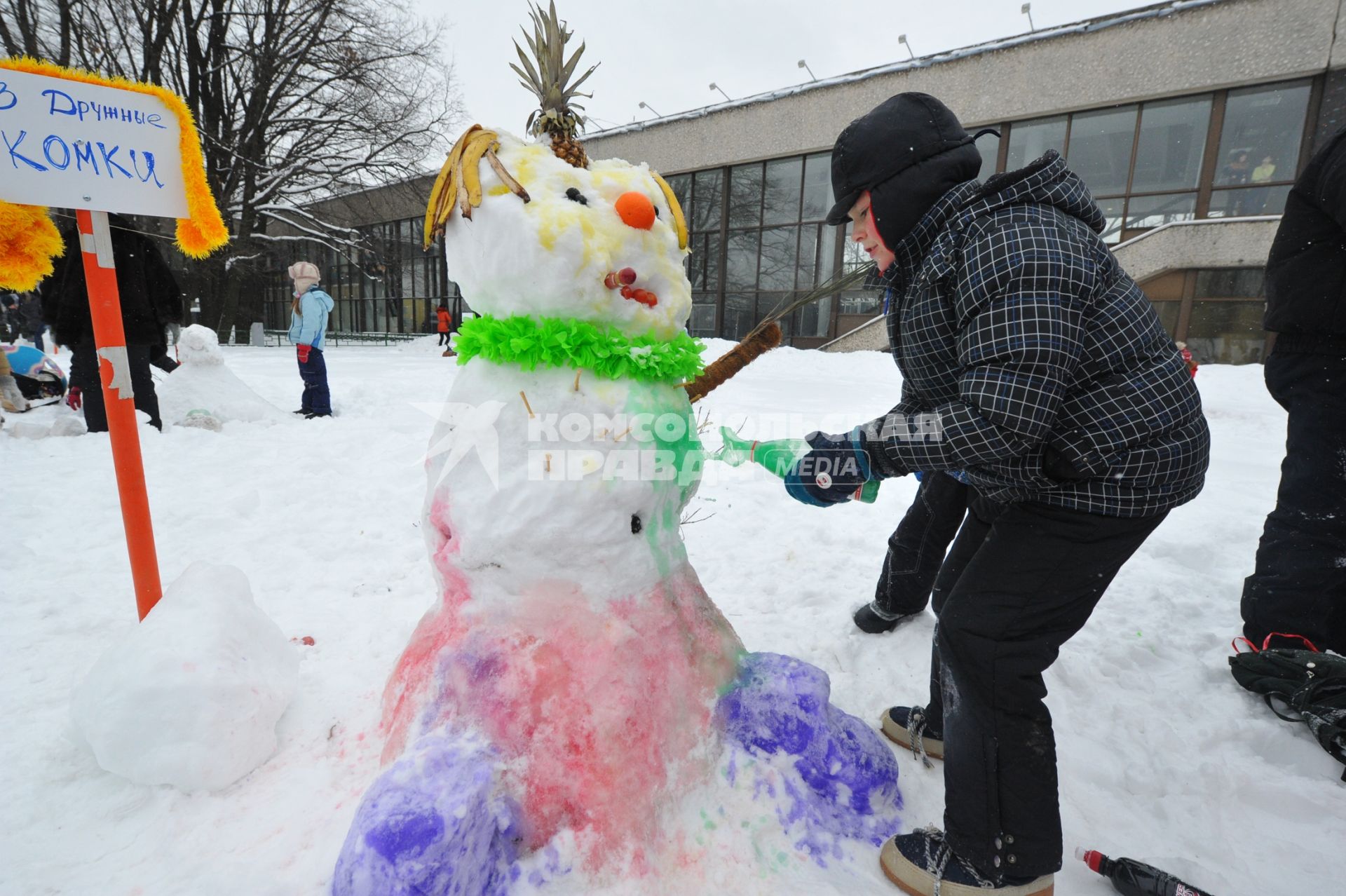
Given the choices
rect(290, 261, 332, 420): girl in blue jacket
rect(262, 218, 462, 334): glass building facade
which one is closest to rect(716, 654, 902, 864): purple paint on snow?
rect(290, 261, 332, 420): girl in blue jacket

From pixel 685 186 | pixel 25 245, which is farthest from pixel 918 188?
pixel 685 186

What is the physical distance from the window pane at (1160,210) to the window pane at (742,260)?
25.7 ft

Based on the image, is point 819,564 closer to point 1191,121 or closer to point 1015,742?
point 1015,742

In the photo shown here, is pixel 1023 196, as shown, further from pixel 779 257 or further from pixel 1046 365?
pixel 779 257

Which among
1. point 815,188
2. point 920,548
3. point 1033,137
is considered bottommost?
point 920,548

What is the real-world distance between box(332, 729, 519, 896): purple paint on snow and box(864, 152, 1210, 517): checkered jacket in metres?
1.19

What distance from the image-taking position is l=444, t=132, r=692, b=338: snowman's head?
1585mm

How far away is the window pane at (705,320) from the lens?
17469 millimetres

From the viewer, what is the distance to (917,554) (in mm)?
2852

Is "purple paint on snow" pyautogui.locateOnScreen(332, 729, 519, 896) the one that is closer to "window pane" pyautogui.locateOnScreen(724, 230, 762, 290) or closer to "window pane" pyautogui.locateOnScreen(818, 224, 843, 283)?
"window pane" pyautogui.locateOnScreen(818, 224, 843, 283)

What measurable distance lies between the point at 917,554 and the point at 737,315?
14.7 metres

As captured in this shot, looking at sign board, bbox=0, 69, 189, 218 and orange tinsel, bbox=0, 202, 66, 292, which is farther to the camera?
orange tinsel, bbox=0, 202, 66, 292

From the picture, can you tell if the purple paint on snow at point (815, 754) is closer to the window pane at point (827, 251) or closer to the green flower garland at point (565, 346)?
the green flower garland at point (565, 346)

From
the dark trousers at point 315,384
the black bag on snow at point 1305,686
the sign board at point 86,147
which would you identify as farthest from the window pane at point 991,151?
the sign board at point 86,147
